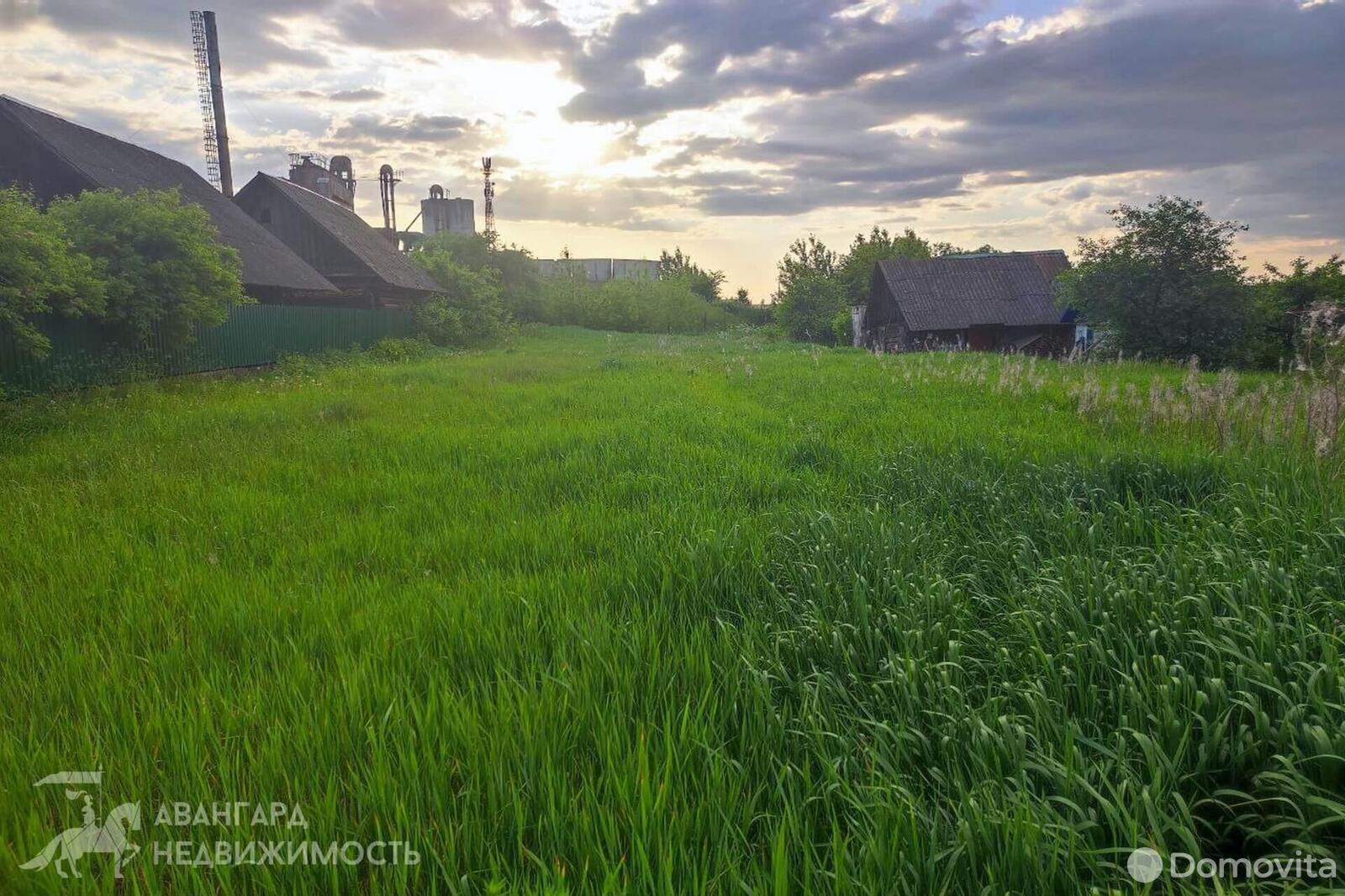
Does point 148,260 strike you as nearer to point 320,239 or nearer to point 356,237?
point 320,239

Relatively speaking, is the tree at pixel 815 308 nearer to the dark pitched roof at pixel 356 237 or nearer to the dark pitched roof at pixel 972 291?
the dark pitched roof at pixel 972 291

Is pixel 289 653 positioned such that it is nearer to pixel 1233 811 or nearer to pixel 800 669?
pixel 800 669

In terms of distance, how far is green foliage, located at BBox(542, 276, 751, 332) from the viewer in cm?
5391

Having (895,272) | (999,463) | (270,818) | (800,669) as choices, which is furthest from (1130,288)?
(270,818)

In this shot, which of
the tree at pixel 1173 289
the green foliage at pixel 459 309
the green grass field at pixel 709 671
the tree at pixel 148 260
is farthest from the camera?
the green foliage at pixel 459 309

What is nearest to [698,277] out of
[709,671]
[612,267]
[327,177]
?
[612,267]

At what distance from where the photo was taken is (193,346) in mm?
15180

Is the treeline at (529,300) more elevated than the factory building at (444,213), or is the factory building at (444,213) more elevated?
the factory building at (444,213)

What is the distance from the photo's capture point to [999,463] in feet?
15.7

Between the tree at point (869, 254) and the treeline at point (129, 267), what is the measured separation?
59.3m

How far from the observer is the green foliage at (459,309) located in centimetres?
2911

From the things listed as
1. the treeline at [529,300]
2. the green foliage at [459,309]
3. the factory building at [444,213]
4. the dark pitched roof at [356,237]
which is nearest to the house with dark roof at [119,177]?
the dark pitched roof at [356,237]

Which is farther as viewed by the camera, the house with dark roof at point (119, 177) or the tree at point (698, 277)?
the tree at point (698, 277)

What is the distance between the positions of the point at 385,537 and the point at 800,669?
278cm
